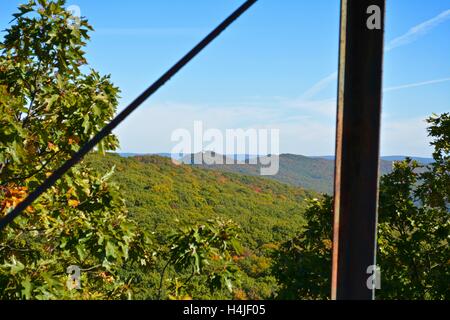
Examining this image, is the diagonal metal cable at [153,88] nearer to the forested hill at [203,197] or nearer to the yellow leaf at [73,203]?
the yellow leaf at [73,203]

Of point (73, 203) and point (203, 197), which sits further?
point (203, 197)

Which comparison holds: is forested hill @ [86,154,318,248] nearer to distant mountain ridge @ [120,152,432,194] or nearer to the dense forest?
distant mountain ridge @ [120,152,432,194]

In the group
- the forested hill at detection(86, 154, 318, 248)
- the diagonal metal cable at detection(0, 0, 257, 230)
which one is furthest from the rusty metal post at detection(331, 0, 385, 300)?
the forested hill at detection(86, 154, 318, 248)

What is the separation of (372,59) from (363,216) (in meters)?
0.44

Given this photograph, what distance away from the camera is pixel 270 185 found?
3509 cm

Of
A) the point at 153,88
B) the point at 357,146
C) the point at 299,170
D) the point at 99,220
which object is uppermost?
the point at 299,170

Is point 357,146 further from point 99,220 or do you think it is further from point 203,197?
point 203,197

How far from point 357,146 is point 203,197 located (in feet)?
79.8

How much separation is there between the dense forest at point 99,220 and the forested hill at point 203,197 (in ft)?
34.1

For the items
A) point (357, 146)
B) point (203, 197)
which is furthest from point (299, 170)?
point (357, 146)

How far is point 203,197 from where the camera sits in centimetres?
2542

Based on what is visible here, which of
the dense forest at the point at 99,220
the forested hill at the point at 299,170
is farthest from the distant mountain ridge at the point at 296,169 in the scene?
the dense forest at the point at 99,220

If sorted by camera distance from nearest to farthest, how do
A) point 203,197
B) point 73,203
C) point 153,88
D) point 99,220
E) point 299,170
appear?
1. point 153,88
2. point 99,220
3. point 73,203
4. point 203,197
5. point 299,170
